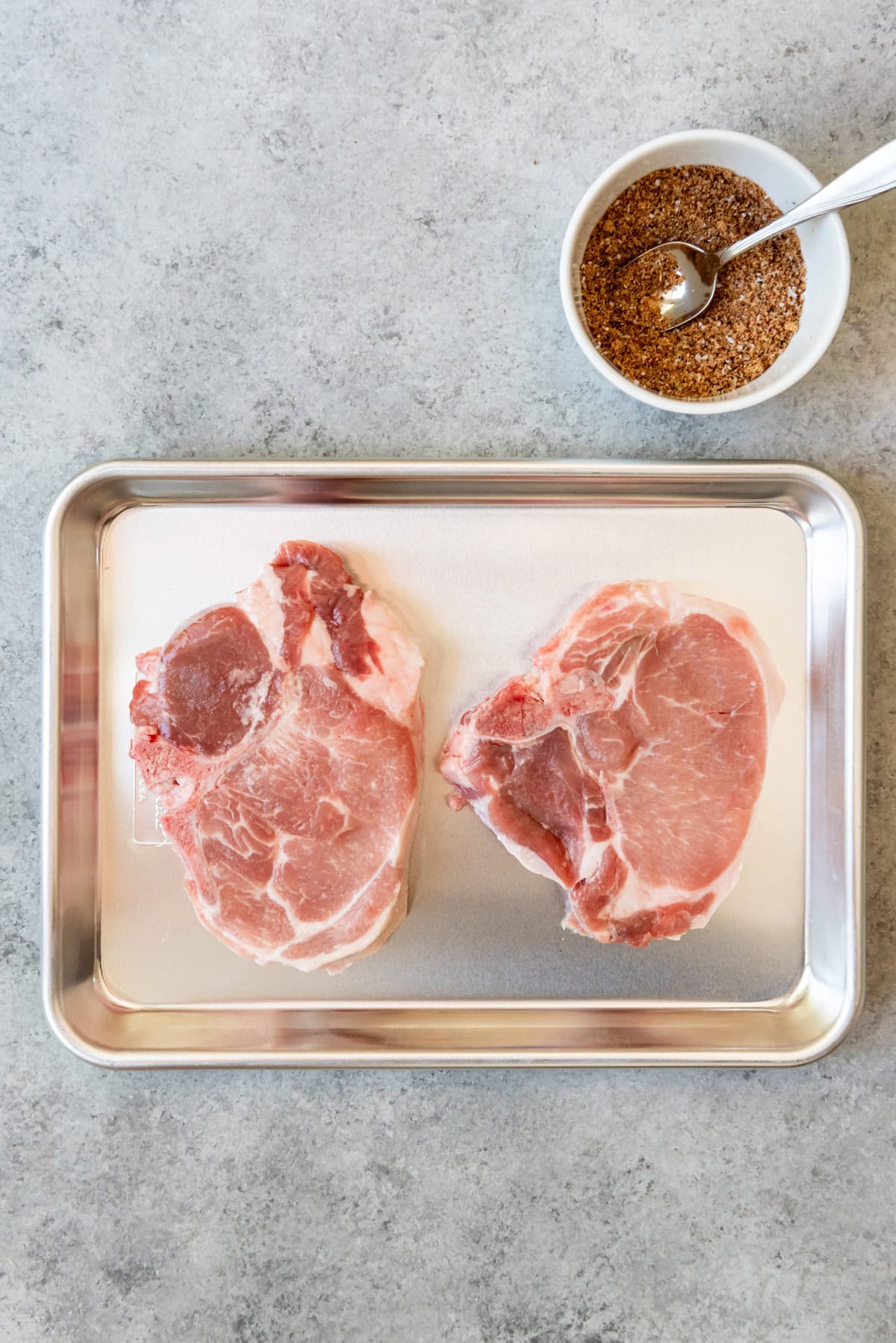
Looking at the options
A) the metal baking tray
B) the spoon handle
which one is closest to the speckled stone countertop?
the metal baking tray

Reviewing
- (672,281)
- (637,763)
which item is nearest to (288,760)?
(637,763)

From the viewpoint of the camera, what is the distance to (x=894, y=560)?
5.91ft

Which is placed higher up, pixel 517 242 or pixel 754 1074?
pixel 517 242

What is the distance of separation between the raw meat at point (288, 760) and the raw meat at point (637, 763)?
0.21m

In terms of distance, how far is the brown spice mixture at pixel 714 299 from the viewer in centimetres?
165

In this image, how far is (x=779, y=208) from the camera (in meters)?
1.65

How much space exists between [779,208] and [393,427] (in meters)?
0.86

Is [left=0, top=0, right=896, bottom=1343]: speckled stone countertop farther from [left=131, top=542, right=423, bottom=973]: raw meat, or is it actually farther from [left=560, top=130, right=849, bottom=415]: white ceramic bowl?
[left=131, top=542, right=423, bottom=973]: raw meat

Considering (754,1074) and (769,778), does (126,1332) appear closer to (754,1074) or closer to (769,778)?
(754,1074)

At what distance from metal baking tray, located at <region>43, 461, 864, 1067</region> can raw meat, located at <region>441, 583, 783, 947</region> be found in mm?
98

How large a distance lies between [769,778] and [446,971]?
0.80m

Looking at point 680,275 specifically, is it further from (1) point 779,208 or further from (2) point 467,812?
(2) point 467,812

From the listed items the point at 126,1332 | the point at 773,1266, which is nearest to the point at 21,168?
the point at 126,1332

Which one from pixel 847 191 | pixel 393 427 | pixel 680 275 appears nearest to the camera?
pixel 847 191
